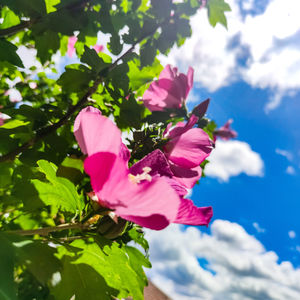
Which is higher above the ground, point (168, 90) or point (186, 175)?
point (168, 90)

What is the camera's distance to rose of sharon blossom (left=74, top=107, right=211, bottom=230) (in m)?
0.36

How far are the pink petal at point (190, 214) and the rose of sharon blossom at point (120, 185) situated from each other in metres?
0.04

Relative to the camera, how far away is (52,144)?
88cm

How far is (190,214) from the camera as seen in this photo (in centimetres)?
42

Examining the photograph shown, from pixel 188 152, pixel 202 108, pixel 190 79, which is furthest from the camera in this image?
pixel 190 79

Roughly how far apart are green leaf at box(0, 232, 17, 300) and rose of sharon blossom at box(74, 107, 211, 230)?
14cm

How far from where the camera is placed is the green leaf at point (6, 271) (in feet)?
1.19

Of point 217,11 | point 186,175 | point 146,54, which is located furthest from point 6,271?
point 217,11

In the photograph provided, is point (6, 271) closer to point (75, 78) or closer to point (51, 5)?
point (75, 78)

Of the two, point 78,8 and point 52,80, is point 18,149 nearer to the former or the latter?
point 78,8

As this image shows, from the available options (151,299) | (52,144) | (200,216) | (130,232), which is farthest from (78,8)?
(151,299)

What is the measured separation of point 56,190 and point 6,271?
0.49 ft

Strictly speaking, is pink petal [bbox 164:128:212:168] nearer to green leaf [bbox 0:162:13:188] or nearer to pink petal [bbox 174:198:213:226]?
pink petal [bbox 174:198:213:226]

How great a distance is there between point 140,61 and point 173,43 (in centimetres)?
19
